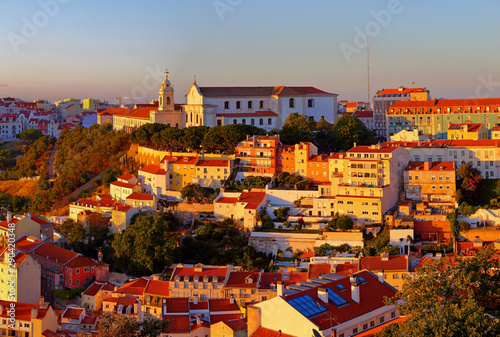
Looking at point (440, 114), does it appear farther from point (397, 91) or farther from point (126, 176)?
point (126, 176)

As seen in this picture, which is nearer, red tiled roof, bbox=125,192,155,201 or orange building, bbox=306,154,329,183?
orange building, bbox=306,154,329,183

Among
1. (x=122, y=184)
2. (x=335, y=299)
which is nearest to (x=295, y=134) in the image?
(x=122, y=184)

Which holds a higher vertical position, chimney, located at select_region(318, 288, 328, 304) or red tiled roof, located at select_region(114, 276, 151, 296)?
chimney, located at select_region(318, 288, 328, 304)

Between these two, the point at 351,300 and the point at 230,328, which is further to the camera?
the point at 230,328

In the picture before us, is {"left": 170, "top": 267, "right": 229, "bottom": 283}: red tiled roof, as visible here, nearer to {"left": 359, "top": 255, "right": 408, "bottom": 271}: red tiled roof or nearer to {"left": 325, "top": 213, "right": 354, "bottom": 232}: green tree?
{"left": 359, "top": 255, "right": 408, "bottom": 271}: red tiled roof

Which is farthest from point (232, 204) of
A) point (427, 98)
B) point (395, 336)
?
point (427, 98)

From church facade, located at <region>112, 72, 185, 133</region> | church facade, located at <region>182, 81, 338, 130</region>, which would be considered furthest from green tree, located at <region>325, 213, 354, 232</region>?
church facade, located at <region>112, 72, 185, 133</region>

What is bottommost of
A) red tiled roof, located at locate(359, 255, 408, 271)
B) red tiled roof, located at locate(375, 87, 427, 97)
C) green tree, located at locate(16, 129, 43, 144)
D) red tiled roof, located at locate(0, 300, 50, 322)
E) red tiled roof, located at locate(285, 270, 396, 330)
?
red tiled roof, located at locate(0, 300, 50, 322)
